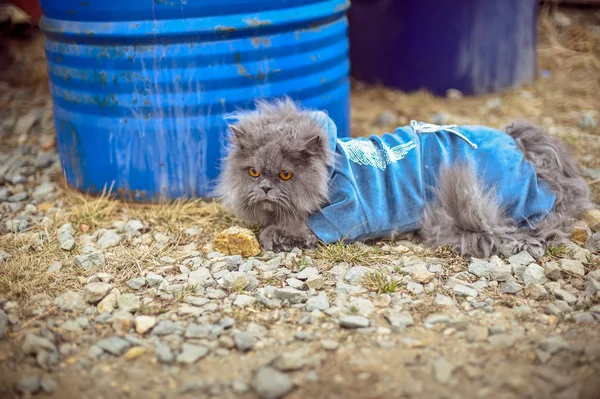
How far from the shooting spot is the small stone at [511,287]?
100 inches

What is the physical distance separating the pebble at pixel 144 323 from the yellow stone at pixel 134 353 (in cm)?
12

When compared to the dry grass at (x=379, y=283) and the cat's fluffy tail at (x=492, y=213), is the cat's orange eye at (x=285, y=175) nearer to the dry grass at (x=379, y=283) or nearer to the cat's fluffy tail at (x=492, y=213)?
the dry grass at (x=379, y=283)

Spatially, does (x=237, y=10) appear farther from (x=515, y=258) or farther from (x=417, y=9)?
(x=417, y=9)

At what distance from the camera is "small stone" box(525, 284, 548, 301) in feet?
8.14

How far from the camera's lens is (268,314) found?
2398mm

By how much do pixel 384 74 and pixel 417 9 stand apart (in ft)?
2.01

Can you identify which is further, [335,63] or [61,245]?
[335,63]

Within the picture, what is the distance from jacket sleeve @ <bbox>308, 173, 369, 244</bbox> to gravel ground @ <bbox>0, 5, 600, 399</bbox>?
3.2 inches

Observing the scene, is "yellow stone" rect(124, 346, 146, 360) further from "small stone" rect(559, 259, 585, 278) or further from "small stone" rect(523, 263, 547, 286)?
"small stone" rect(559, 259, 585, 278)

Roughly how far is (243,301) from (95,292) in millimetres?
594

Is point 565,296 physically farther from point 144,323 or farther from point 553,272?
point 144,323

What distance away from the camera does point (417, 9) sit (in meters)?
5.00

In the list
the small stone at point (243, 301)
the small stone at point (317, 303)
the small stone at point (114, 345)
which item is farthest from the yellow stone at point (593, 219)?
the small stone at point (114, 345)

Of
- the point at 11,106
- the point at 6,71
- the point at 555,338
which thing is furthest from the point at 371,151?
the point at 6,71
